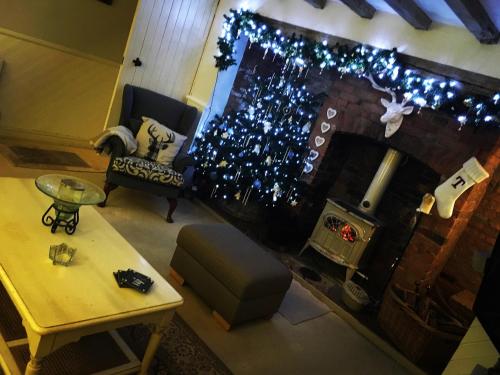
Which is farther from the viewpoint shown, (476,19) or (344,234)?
(344,234)

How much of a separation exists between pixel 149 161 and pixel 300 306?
1723 millimetres

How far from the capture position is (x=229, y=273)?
241 cm

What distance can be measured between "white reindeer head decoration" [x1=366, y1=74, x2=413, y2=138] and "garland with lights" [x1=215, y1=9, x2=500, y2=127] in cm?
5

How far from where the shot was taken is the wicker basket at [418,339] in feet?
9.07

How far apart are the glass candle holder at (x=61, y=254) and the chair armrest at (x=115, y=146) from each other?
1.64m

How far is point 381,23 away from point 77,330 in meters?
3.18

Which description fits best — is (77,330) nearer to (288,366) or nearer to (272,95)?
(288,366)

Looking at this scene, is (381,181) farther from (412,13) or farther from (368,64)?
(412,13)

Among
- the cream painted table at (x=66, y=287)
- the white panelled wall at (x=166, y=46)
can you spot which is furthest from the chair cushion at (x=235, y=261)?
the white panelled wall at (x=166, y=46)

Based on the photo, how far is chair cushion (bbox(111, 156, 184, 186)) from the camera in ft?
10.8

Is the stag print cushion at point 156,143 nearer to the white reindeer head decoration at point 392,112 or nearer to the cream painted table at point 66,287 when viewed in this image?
the cream painted table at point 66,287

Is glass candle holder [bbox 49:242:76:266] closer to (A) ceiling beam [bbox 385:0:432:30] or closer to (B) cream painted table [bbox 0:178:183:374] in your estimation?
(B) cream painted table [bbox 0:178:183:374]

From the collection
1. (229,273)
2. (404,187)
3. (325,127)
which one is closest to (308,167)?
(325,127)

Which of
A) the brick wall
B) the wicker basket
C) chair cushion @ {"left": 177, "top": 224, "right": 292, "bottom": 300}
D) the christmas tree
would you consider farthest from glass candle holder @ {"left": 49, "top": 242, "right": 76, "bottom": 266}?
the brick wall
